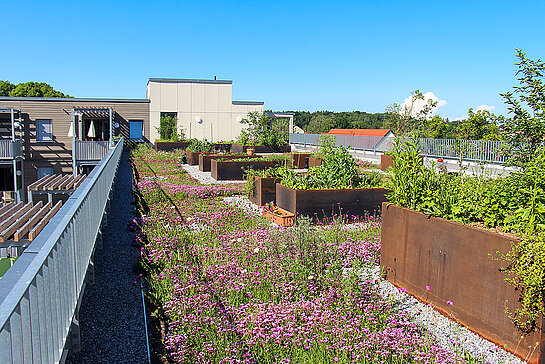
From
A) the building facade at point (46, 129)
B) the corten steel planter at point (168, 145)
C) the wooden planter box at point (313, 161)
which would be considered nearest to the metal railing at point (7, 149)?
the building facade at point (46, 129)

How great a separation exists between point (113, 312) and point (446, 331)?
11.4 feet

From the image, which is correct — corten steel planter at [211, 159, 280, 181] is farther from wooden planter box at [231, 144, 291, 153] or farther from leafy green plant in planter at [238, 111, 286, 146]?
leafy green plant in planter at [238, 111, 286, 146]

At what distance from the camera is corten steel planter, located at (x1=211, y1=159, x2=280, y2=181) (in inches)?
603

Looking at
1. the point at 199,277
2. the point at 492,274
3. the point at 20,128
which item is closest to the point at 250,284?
the point at 199,277

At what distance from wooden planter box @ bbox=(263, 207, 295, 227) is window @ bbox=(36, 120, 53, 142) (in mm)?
27262

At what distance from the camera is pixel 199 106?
35.1 m

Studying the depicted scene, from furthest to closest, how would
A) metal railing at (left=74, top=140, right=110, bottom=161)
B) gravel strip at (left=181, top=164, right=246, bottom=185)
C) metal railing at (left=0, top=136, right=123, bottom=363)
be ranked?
metal railing at (left=74, top=140, right=110, bottom=161) < gravel strip at (left=181, top=164, right=246, bottom=185) < metal railing at (left=0, top=136, right=123, bottom=363)

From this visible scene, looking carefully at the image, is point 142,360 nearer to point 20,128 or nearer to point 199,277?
point 199,277

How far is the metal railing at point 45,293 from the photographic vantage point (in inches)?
75.7

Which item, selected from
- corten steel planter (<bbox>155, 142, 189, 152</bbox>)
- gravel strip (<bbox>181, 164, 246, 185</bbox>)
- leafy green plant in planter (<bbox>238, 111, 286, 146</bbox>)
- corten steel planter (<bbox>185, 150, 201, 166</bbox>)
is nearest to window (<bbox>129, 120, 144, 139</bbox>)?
corten steel planter (<bbox>155, 142, 189, 152</bbox>)

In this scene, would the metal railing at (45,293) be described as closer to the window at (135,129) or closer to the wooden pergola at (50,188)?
the wooden pergola at (50,188)

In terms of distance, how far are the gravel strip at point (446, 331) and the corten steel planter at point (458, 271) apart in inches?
A: 3.6

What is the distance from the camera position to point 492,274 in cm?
412

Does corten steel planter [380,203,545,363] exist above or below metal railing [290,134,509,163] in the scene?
below
